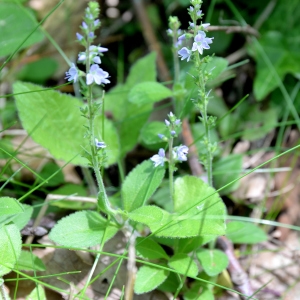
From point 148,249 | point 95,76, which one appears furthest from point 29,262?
point 95,76

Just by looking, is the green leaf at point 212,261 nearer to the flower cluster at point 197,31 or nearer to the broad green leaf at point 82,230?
the broad green leaf at point 82,230

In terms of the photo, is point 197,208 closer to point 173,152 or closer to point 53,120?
point 173,152

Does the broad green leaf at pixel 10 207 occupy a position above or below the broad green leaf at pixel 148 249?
above

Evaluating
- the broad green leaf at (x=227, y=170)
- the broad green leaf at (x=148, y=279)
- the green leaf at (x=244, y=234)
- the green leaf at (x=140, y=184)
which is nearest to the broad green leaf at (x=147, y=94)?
the green leaf at (x=140, y=184)

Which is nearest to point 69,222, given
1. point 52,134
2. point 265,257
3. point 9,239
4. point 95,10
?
point 9,239

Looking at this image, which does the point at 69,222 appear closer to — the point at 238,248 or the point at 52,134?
the point at 52,134

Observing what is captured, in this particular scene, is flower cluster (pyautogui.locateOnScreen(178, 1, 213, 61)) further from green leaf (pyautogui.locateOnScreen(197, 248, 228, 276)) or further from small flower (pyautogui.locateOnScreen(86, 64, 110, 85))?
green leaf (pyautogui.locateOnScreen(197, 248, 228, 276))
